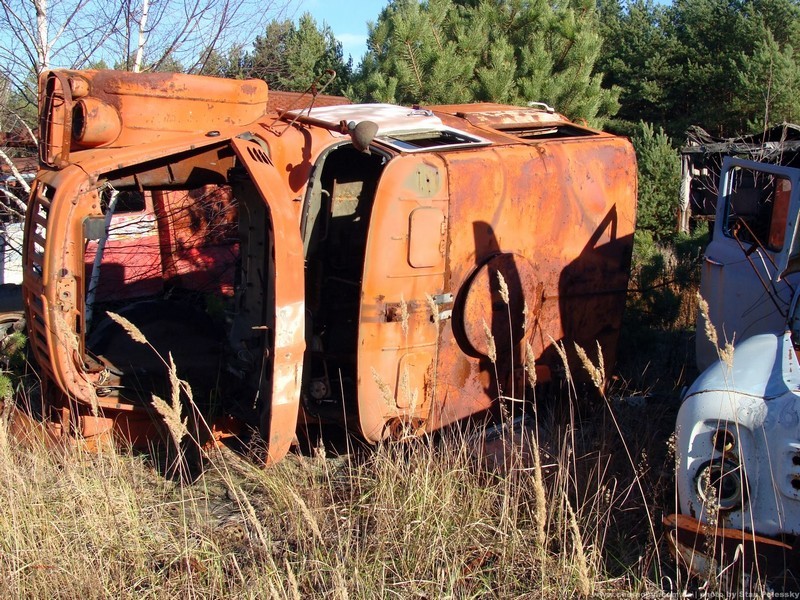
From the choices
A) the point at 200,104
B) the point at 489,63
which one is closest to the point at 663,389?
the point at 200,104

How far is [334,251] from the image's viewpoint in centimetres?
485

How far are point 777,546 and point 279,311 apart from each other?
94.2 inches

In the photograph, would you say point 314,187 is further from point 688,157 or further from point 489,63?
point 688,157

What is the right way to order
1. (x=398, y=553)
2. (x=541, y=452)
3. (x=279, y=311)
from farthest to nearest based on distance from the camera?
(x=541, y=452) < (x=279, y=311) < (x=398, y=553)

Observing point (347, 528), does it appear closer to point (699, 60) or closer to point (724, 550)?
point (724, 550)

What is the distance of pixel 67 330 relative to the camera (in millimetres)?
3611

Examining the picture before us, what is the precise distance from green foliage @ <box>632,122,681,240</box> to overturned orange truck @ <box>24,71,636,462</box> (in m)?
7.18

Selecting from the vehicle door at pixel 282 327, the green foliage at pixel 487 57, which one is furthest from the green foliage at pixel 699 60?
the vehicle door at pixel 282 327

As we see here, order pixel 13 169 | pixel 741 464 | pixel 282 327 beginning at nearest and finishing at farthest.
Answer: pixel 741 464, pixel 282 327, pixel 13 169

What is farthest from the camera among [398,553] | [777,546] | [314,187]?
[314,187]

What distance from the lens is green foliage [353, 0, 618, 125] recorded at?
958cm

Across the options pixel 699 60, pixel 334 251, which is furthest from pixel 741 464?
pixel 699 60

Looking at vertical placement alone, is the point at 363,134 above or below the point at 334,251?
above

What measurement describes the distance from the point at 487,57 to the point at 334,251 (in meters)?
6.32
